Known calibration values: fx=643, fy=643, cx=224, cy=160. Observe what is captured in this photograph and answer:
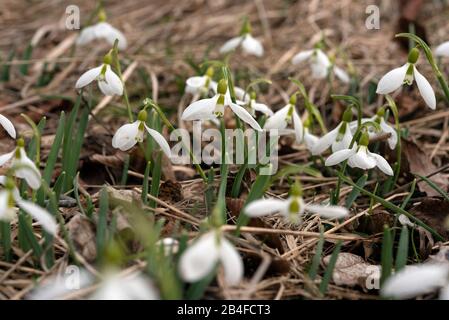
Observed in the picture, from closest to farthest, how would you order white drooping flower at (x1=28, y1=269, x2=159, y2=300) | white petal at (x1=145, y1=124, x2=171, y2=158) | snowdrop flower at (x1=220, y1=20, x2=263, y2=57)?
white drooping flower at (x1=28, y1=269, x2=159, y2=300) → white petal at (x1=145, y1=124, x2=171, y2=158) → snowdrop flower at (x1=220, y1=20, x2=263, y2=57)

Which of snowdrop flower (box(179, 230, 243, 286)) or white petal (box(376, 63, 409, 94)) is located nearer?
snowdrop flower (box(179, 230, 243, 286))

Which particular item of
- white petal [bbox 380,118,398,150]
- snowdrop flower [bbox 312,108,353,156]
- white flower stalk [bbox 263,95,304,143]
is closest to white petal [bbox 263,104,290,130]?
white flower stalk [bbox 263,95,304,143]

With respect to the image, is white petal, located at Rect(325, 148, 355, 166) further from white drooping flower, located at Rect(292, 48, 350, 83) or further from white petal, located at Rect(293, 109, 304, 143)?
white drooping flower, located at Rect(292, 48, 350, 83)

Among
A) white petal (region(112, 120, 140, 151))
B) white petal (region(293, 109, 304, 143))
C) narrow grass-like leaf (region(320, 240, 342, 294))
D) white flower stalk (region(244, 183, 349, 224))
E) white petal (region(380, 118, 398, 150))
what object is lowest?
narrow grass-like leaf (region(320, 240, 342, 294))

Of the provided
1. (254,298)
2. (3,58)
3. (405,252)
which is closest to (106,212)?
(254,298)

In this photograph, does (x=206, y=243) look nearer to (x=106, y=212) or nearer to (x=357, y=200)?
(x=106, y=212)

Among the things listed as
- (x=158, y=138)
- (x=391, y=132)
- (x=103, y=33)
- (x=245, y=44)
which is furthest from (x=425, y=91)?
(x=103, y=33)

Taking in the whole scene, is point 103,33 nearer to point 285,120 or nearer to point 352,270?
point 285,120

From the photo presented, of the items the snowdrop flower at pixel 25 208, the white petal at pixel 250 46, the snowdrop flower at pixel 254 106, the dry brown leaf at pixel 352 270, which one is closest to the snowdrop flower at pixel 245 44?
the white petal at pixel 250 46
